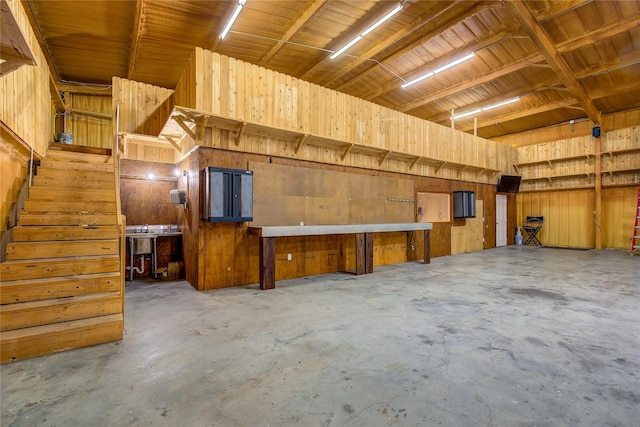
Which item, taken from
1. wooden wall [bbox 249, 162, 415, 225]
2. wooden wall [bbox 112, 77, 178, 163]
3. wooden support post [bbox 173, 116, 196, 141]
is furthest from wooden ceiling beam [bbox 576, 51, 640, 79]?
wooden wall [bbox 112, 77, 178, 163]

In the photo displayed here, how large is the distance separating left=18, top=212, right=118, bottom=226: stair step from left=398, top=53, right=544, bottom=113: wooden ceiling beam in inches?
399

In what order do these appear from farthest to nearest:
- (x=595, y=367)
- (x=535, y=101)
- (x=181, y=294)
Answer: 1. (x=535, y=101)
2. (x=181, y=294)
3. (x=595, y=367)

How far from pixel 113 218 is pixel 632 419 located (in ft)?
18.2

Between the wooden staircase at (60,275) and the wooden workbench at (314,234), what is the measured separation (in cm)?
221

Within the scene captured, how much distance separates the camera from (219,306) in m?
4.31

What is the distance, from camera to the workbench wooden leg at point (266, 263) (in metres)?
5.30

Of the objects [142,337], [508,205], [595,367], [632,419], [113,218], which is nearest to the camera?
[632,419]

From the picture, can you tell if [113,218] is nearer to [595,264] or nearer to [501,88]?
[595,264]

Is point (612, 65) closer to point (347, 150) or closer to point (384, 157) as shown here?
point (384, 157)

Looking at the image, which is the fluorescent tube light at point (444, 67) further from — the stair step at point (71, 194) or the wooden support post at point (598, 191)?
the stair step at point (71, 194)

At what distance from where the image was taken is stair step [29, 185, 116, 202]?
414cm

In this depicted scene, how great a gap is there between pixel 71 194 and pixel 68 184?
36 centimetres

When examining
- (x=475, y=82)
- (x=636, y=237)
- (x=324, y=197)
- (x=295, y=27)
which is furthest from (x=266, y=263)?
(x=636, y=237)

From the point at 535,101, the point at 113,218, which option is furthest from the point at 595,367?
the point at 535,101
